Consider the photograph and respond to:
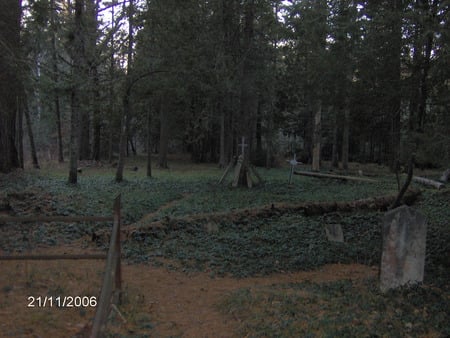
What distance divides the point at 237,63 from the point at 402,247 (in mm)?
14266

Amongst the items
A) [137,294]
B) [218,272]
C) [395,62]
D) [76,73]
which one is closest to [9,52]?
[137,294]

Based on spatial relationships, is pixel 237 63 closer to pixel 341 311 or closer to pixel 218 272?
pixel 218 272

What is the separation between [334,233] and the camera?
10.6 meters

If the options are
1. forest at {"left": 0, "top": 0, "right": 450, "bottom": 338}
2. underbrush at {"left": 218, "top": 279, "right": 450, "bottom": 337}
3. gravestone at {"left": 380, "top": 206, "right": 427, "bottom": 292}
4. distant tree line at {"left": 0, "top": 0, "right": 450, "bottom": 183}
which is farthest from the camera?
distant tree line at {"left": 0, "top": 0, "right": 450, "bottom": 183}

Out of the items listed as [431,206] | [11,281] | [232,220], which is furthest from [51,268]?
[431,206]

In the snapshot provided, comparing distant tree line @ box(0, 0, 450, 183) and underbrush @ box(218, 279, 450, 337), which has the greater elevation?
distant tree line @ box(0, 0, 450, 183)

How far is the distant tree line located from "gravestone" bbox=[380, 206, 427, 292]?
1422mm

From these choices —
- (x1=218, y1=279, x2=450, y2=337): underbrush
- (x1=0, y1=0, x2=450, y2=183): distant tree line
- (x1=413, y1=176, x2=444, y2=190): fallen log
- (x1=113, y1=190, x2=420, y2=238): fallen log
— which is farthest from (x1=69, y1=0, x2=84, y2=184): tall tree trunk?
(x1=413, y1=176, x2=444, y2=190): fallen log

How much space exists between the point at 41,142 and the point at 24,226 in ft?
132

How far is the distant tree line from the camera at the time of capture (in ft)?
25.3

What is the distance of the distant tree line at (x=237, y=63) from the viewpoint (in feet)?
25.3

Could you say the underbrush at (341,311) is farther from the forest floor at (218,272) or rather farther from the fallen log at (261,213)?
the fallen log at (261,213)

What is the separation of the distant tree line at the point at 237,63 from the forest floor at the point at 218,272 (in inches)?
98.6

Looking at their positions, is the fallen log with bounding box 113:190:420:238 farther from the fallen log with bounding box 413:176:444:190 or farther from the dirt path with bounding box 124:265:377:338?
the fallen log with bounding box 413:176:444:190
